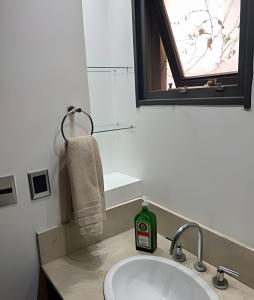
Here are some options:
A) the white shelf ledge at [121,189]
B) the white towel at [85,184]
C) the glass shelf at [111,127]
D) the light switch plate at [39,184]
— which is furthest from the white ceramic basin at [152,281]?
the glass shelf at [111,127]

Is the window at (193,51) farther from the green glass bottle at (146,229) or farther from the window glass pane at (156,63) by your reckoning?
the green glass bottle at (146,229)

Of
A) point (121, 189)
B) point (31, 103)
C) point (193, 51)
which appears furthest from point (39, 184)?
point (193, 51)

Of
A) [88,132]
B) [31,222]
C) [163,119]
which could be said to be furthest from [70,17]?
[31,222]

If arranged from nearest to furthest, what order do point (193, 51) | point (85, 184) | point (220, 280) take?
point (220, 280) → point (85, 184) → point (193, 51)

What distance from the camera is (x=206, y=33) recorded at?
118 centimetres

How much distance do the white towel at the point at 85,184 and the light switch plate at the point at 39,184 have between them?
0.12 meters

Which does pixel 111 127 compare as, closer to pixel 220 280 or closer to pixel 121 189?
pixel 121 189

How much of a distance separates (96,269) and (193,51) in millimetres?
1154

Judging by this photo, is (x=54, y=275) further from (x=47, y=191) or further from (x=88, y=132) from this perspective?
(x=88, y=132)

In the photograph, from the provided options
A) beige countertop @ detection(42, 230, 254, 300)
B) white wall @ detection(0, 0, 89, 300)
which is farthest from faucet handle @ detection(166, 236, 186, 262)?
white wall @ detection(0, 0, 89, 300)

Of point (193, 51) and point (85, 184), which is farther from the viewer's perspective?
point (193, 51)

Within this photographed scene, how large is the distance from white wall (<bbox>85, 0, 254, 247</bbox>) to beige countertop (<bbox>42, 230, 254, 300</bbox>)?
20 centimetres

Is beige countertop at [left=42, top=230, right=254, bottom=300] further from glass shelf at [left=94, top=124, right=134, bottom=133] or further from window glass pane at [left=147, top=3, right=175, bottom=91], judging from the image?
window glass pane at [left=147, top=3, right=175, bottom=91]

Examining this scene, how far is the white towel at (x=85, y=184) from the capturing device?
1141 mm
